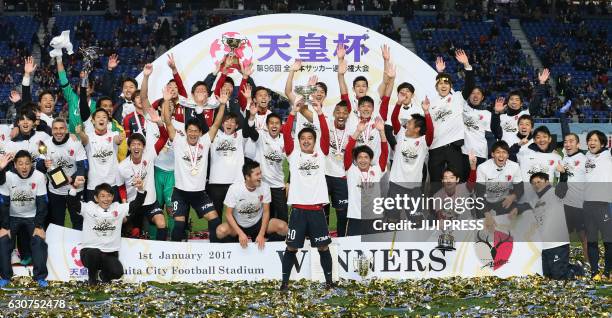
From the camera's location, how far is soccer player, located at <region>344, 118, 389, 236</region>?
12617 mm

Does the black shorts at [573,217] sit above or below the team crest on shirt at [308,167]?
below

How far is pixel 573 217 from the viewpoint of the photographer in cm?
1275

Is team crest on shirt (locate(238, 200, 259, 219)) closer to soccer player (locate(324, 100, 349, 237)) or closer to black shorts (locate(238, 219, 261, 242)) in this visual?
black shorts (locate(238, 219, 261, 242))

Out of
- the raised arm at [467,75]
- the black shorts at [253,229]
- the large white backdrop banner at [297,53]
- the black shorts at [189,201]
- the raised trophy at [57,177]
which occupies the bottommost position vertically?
the black shorts at [253,229]

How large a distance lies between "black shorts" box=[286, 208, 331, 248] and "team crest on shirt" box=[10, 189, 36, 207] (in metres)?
3.42

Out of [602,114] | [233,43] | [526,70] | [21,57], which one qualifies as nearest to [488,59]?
[526,70]

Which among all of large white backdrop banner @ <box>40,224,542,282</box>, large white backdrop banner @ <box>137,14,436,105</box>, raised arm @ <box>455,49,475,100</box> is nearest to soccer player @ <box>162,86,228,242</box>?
large white backdrop banner @ <box>40,224,542,282</box>

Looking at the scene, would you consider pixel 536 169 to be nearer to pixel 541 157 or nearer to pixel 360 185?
pixel 541 157

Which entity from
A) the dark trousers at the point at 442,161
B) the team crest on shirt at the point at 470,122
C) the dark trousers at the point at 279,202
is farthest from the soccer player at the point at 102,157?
the team crest on shirt at the point at 470,122

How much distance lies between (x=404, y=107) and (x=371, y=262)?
2.78 m

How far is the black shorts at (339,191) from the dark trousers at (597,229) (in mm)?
3151

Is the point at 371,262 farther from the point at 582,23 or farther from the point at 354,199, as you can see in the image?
the point at 582,23

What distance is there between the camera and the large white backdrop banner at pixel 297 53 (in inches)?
692

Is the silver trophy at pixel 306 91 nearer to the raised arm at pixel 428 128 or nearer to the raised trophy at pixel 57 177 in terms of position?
the raised arm at pixel 428 128
